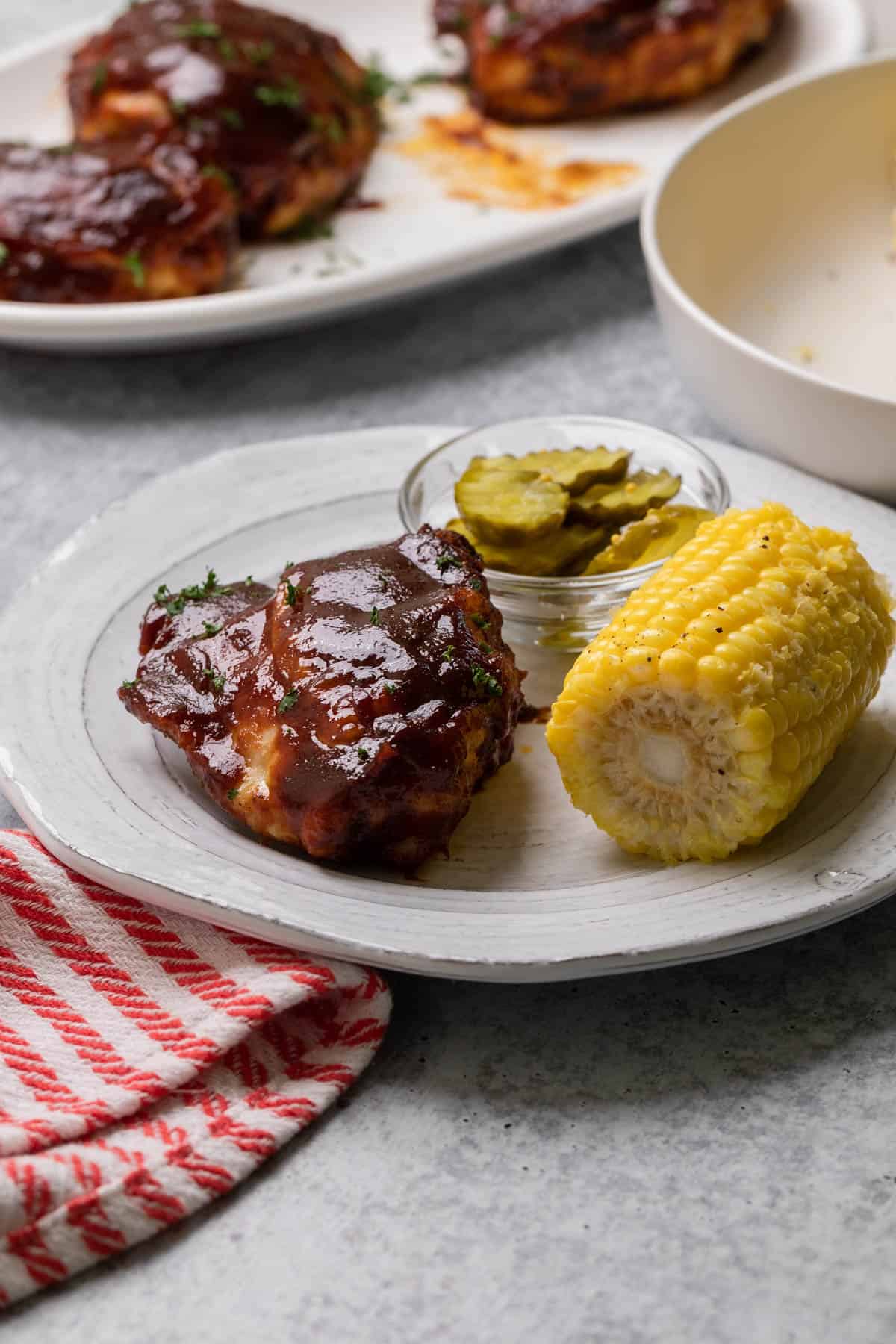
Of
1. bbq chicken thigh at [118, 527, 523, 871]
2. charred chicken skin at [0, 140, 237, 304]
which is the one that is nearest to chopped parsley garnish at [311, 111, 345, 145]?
charred chicken skin at [0, 140, 237, 304]

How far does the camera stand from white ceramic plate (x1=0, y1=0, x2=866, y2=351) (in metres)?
4.36

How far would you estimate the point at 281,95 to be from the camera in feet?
16.0

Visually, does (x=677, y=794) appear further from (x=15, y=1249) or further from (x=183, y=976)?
(x=15, y=1249)

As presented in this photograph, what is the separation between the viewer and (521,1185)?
2.21 meters

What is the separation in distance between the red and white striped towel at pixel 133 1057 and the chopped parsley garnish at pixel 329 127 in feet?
10.0

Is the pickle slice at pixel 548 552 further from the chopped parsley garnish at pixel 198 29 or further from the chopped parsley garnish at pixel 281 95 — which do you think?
the chopped parsley garnish at pixel 198 29

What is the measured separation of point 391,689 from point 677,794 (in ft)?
1.64

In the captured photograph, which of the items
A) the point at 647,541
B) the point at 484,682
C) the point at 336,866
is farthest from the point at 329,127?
the point at 336,866

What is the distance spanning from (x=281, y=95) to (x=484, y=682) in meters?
3.00

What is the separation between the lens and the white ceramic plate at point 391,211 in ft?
14.3

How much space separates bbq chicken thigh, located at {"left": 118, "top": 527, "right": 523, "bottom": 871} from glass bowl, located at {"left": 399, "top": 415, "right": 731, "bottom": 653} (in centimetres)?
28

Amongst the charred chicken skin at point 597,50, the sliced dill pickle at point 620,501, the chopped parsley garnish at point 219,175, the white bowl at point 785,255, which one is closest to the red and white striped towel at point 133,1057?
the sliced dill pickle at point 620,501

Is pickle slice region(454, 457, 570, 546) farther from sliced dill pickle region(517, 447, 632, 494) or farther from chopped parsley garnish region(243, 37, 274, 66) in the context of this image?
chopped parsley garnish region(243, 37, 274, 66)

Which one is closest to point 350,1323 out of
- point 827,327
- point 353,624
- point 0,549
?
point 353,624
